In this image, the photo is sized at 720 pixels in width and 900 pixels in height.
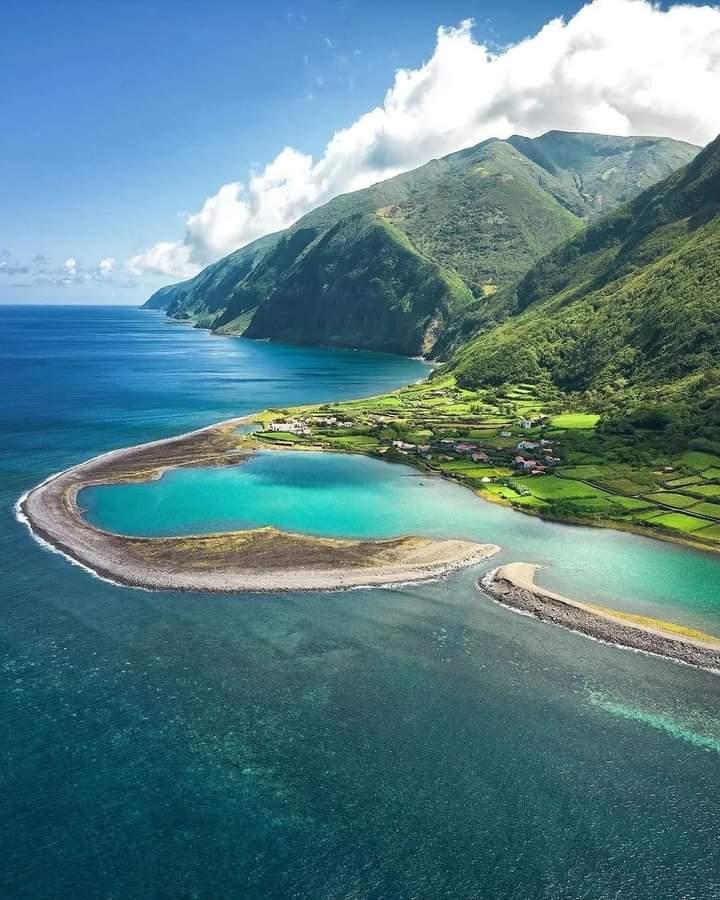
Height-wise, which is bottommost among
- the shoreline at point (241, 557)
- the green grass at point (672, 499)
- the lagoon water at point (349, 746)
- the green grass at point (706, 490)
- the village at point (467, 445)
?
the lagoon water at point (349, 746)

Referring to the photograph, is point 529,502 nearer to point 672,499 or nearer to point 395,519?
point 672,499

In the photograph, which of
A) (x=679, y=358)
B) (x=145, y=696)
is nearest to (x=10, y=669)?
(x=145, y=696)

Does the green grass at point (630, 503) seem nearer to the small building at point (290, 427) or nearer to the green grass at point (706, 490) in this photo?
the green grass at point (706, 490)

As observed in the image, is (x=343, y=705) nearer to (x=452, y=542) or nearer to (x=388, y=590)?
(x=388, y=590)

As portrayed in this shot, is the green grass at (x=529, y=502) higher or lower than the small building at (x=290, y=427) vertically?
lower

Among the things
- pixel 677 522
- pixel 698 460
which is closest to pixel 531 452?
pixel 698 460

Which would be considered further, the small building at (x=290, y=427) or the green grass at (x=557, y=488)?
the small building at (x=290, y=427)

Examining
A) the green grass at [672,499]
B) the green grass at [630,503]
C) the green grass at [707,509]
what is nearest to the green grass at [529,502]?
the green grass at [630,503]
